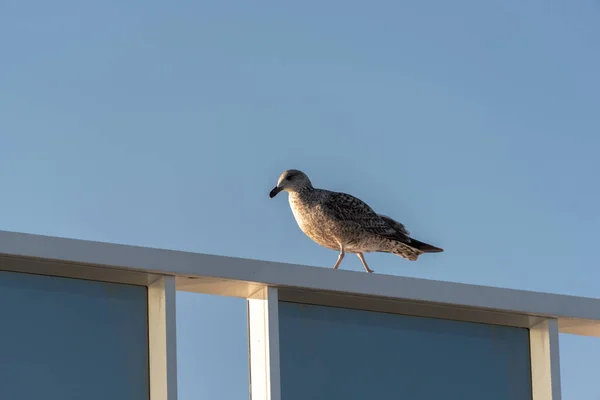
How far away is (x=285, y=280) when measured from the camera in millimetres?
7965

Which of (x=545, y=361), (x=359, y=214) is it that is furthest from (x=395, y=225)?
(x=545, y=361)

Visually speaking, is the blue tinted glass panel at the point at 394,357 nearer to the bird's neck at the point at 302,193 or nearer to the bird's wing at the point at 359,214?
the bird's wing at the point at 359,214

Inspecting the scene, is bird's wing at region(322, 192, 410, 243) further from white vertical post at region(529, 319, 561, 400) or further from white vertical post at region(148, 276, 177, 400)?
white vertical post at region(148, 276, 177, 400)

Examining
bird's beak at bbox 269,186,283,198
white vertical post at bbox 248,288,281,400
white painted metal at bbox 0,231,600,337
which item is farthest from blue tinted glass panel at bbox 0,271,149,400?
bird's beak at bbox 269,186,283,198

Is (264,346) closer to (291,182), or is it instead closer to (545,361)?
(545,361)

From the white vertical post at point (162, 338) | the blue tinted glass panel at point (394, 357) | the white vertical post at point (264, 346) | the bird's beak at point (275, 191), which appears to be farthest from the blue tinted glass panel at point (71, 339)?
the bird's beak at point (275, 191)

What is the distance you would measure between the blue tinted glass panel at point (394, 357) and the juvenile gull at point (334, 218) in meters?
3.93

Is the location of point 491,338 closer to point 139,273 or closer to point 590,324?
point 590,324

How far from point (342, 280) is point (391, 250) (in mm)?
5148

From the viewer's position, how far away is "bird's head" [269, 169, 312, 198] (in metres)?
12.8

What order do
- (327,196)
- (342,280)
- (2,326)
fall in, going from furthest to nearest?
(327,196), (342,280), (2,326)

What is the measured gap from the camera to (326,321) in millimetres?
8203

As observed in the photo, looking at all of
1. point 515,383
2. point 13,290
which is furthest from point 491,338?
point 13,290

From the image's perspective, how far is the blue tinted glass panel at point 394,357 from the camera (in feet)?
26.5
